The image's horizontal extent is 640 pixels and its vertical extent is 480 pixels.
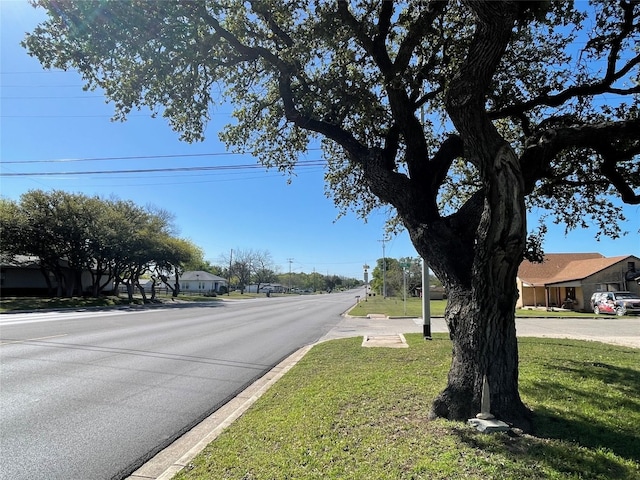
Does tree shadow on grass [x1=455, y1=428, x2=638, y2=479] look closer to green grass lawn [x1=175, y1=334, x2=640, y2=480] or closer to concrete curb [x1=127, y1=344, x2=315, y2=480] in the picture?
green grass lawn [x1=175, y1=334, x2=640, y2=480]

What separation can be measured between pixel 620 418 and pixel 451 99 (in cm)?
428

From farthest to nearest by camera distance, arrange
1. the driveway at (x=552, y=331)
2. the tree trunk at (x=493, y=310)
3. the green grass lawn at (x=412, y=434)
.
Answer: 1. the driveway at (x=552, y=331)
2. the tree trunk at (x=493, y=310)
3. the green grass lawn at (x=412, y=434)

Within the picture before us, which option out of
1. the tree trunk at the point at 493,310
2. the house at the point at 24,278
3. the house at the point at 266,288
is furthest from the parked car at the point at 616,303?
the house at the point at 266,288

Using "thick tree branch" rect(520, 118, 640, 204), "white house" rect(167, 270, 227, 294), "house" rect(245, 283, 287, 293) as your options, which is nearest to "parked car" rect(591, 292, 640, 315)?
"thick tree branch" rect(520, 118, 640, 204)

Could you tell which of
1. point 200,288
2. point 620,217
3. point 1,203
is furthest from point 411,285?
point 620,217

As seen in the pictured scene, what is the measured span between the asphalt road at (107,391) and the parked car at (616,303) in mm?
24932

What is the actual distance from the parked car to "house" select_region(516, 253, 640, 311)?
6.54ft

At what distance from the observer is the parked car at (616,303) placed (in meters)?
27.9

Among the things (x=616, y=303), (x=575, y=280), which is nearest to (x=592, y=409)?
(x=616, y=303)

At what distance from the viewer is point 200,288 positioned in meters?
99.9

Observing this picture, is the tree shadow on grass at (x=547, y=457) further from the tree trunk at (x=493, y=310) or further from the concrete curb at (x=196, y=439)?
the concrete curb at (x=196, y=439)

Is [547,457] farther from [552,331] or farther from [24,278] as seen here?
[24,278]

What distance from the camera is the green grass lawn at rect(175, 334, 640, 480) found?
363 centimetres

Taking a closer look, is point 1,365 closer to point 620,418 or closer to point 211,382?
point 211,382
